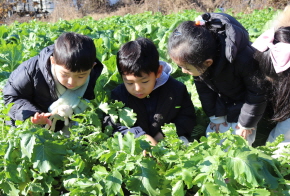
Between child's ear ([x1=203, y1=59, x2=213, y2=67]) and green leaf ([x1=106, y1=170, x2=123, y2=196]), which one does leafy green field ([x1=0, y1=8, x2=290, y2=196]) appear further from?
child's ear ([x1=203, y1=59, x2=213, y2=67])

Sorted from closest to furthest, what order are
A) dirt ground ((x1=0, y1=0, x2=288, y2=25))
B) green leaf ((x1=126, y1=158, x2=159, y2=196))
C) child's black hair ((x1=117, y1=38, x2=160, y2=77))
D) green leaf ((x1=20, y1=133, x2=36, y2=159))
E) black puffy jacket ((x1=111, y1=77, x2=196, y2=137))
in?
green leaf ((x1=126, y1=158, x2=159, y2=196)) < green leaf ((x1=20, y1=133, x2=36, y2=159)) < child's black hair ((x1=117, y1=38, x2=160, y2=77)) < black puffy jacket ((x1=111, y1=77, x2=196, y2=137)) < dirt ground ((x1=0, y1=0, x2=288, y2=25))

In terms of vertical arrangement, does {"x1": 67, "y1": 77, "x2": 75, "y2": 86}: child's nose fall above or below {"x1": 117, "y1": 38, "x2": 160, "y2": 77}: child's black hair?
below

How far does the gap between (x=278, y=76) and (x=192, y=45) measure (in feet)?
2.45

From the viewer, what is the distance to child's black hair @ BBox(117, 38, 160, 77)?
8.40ft

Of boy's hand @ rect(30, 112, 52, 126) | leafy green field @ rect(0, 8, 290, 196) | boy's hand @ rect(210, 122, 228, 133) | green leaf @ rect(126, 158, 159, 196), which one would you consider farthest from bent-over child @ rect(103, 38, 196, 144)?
green leaf @ rect(126, 158, 159, 196)

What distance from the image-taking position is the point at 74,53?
2.53 metres

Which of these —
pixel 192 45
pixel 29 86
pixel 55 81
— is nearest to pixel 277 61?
pixel 192 45

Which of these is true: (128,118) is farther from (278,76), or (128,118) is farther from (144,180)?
(278,76)

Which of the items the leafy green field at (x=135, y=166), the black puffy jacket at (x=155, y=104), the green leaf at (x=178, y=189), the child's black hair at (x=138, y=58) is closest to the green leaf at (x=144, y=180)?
the leafy green field at (x=135, y=166)

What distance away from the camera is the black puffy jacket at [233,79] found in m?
2.68

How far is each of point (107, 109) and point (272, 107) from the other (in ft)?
5.01

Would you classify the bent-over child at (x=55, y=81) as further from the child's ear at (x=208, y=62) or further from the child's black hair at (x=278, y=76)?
the child's black hair at (x=278, y=76)

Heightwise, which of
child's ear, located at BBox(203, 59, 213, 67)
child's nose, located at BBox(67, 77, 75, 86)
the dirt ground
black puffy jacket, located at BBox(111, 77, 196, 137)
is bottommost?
the dirt ground

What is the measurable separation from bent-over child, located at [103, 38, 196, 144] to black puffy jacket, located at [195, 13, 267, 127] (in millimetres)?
283
